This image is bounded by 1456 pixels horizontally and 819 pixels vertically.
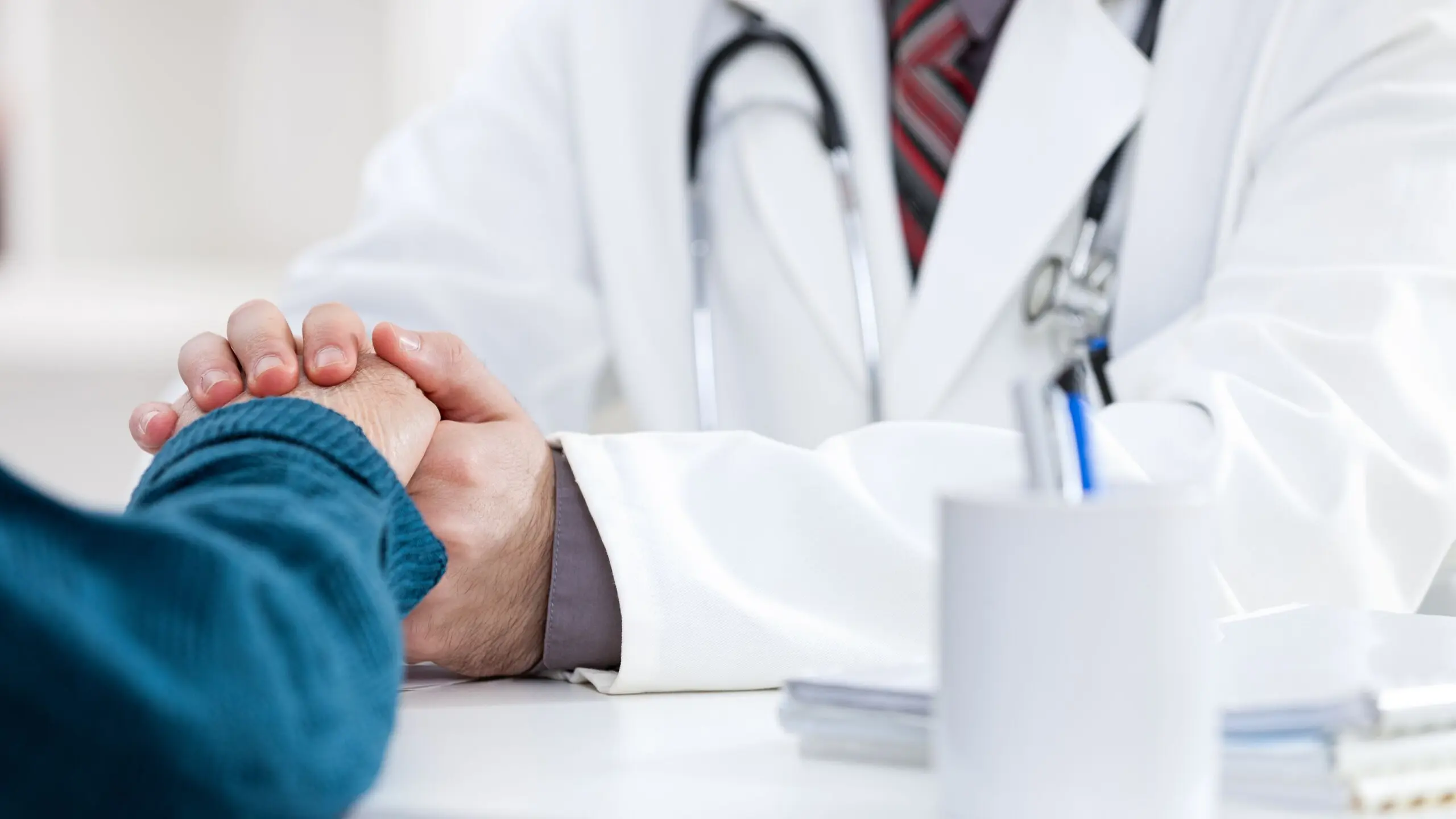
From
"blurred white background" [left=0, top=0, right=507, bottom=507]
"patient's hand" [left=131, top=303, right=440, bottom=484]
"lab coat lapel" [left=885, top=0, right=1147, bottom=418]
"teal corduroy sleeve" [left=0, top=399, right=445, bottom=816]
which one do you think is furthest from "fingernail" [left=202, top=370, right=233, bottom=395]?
"blurred white background" [left=0, top=0, right=507, bottom=507]

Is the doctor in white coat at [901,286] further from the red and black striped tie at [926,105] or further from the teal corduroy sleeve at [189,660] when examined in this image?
the teal corduroy sleeve at [189,660]

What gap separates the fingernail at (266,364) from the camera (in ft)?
1.93

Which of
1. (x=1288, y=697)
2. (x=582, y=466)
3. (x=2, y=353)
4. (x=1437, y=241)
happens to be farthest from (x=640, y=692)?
(x=2, y=353)

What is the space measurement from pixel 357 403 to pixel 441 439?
5cm

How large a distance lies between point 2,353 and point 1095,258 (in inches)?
73.7

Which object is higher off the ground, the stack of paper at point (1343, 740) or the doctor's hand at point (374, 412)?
the doctor's hand at point (374, 412)

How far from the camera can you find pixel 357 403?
554 mm

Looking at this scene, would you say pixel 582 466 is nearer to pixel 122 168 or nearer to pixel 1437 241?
pixel 1437 241

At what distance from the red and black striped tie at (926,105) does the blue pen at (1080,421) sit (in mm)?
758

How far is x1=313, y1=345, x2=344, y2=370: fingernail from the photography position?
579 mm

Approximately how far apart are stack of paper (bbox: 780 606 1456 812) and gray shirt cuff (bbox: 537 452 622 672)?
6.7 inches

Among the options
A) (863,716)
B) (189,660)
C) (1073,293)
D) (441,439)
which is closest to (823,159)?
(1073,293)

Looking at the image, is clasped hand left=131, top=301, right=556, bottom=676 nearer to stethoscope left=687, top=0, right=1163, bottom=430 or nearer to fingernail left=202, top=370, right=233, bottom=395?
fingernail left=202, top=370, right=233, bottom=395

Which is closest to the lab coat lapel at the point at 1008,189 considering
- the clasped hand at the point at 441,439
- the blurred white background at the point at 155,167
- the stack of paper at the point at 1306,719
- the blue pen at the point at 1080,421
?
the clasped hand at the point at 441,439
